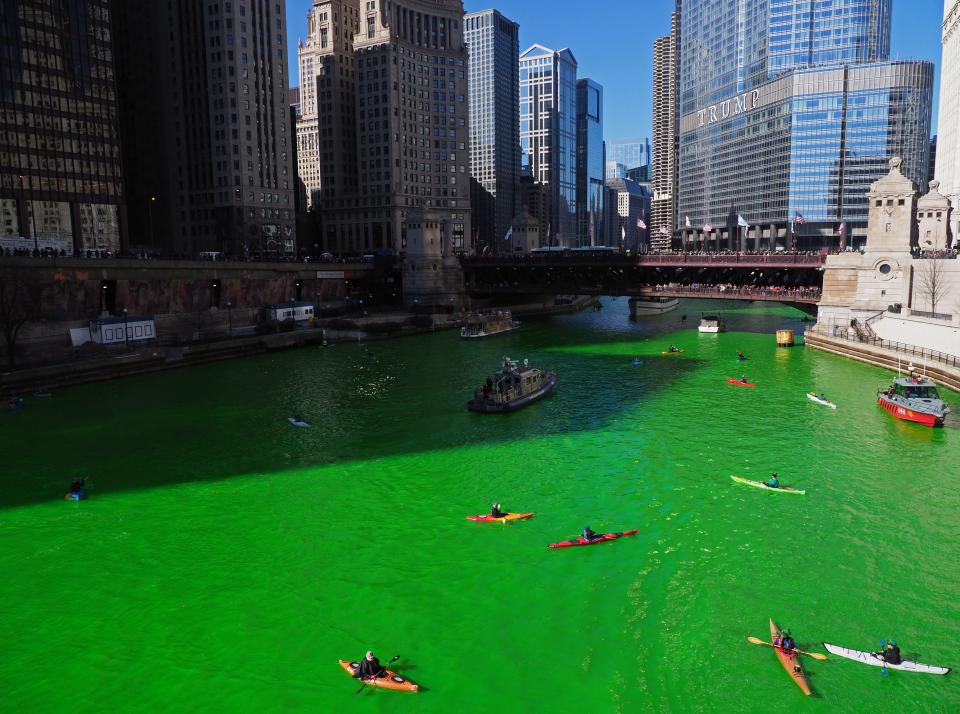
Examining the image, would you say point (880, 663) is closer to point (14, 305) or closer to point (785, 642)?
point (785, 642)

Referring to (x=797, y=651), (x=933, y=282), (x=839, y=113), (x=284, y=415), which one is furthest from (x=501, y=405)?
(x=839, y=113)

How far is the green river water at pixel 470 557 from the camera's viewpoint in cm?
2266

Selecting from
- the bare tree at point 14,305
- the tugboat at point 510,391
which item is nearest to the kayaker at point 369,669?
the tugboat at point 510,391

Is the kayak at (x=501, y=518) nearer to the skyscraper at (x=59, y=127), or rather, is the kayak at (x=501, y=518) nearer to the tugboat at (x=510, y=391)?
the tugboat at (x=510, y=391)

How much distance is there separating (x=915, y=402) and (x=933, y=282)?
31.8 m

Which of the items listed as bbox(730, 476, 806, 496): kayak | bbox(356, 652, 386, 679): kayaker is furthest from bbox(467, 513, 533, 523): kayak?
bbox(730, 476, 806, 496): kayak

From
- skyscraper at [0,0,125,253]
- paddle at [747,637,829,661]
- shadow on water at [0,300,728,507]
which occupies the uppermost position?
skyscraper at [0,0,125,253]

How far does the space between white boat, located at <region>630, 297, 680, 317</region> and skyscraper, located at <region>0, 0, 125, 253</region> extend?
Answer: 100257mm

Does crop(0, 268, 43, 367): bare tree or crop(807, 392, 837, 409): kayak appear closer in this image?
crop(807, 392, 837, 409): kayak

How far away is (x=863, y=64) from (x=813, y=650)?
196976 millimetres

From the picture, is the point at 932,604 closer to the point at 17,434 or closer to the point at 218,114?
the point at 17,434

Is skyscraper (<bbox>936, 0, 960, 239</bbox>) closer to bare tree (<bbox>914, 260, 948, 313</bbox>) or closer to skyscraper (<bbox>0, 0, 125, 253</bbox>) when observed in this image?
bare tree (<bbox>914, 260, 948, 313</bbox>)

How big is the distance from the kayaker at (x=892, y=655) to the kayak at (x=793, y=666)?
260 cm

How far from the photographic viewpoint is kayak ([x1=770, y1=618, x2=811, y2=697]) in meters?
21.7
